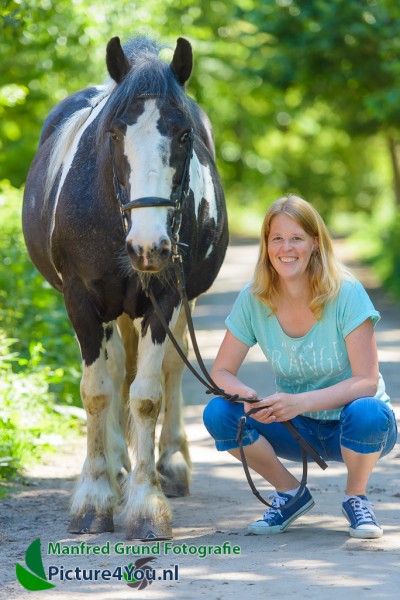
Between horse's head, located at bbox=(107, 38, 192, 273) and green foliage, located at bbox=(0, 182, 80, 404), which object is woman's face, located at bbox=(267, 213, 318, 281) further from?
green foliage, located at bbox=(0, 182, 80, 404)

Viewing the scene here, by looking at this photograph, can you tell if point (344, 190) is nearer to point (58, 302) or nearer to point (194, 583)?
point (58, 302)

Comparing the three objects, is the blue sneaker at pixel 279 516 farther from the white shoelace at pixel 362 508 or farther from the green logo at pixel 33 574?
the green logo at pixel 33 574

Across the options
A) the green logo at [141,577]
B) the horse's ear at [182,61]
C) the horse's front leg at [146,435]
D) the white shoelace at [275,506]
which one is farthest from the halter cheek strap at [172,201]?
the green logo at [141,577]

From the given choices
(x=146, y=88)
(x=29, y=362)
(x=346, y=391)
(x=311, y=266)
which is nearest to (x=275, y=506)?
(x=346, y=391)

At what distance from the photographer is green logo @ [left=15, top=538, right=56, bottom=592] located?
417 cm

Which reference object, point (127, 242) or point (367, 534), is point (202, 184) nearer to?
point (127, 242)

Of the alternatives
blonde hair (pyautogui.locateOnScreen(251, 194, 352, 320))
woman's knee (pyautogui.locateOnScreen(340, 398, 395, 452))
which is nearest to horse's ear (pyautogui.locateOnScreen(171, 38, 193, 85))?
blonde hair (pyautogui.locateOnScreen(251, 194, 352, 320))

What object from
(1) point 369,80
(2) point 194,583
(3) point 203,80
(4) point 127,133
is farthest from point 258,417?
(3) point 203,80

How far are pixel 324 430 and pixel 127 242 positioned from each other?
1.33 m

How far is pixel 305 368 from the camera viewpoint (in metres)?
4.93

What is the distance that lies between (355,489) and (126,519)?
1.10 meters

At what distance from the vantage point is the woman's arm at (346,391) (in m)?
4.68

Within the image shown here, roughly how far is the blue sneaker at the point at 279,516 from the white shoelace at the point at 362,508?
11.5 inches

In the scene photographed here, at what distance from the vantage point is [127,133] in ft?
15.8
